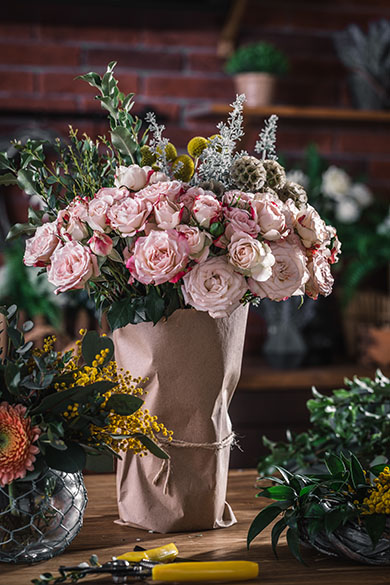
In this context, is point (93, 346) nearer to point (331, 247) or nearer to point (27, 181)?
point (27, 181)

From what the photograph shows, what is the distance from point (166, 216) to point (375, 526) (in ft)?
1.38

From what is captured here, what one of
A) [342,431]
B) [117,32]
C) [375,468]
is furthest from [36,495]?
[117,32]

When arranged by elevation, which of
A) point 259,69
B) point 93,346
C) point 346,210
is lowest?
point 93,346

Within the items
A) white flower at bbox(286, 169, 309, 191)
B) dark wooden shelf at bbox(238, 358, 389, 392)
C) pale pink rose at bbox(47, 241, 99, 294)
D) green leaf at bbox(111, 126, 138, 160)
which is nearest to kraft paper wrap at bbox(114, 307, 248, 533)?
pale pink rose at bbox(47, 241, 99, 294)

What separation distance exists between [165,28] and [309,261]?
6.46ft

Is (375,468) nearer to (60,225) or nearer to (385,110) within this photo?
(60,225)

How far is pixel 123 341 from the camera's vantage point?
105cm

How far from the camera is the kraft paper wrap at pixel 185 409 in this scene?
1.01m

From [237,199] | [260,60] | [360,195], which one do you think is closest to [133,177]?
[237,199]

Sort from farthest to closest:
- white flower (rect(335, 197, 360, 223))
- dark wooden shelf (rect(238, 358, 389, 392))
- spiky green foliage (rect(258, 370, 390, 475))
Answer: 1. white flower (rect(335, 197, 360, 223))
2. dark wooden shelf (rect(238, 358, 389, 392))
3. spiky green foliage (rect(258, 370, 390, 475))

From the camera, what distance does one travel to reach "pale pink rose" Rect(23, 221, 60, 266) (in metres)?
1.01

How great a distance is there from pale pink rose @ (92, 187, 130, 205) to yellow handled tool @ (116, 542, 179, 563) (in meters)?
0.41

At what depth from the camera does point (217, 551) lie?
974 millimetres

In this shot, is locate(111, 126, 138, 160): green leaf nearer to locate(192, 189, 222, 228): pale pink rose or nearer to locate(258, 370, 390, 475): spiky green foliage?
locate(192, 189, 222, 228): pale pink rose
